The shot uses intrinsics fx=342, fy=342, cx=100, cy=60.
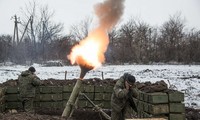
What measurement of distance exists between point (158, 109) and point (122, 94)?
193cm

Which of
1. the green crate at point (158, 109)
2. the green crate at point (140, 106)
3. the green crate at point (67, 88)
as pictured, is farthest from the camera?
the green crate at point (67, 88)

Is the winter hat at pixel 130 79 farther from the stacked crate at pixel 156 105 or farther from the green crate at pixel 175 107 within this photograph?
the green crate at pixel 175 107

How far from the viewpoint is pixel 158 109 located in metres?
10.1

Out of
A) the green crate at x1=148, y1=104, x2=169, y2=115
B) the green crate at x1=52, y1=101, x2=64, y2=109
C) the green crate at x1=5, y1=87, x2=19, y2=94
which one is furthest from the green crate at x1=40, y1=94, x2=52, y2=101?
the green crate at x1=148, y1=104, x2=169, y2=115

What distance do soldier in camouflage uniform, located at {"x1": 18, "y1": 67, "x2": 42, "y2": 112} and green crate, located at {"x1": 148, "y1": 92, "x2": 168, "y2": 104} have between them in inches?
188

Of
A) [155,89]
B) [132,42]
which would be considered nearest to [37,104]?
[155,89]

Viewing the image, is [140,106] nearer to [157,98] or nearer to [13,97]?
[157,98]

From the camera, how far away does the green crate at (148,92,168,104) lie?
33.1ft

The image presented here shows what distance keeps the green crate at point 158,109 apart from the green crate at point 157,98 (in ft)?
0.40

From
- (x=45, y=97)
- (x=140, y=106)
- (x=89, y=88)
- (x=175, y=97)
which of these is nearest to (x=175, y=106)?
(x=175, y=97)

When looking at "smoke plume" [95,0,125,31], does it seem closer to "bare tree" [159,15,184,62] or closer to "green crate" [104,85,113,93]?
"green crate" [104,85,113,93]

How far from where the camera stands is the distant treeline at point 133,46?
39.6 metres

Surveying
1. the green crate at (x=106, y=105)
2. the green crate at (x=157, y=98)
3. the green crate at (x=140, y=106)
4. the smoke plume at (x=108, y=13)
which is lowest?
the green crate at (x=106, y=105)

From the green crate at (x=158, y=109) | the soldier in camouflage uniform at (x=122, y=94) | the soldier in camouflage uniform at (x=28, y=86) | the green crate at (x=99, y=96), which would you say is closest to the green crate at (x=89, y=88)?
the green crate at (x=99, y=96)
